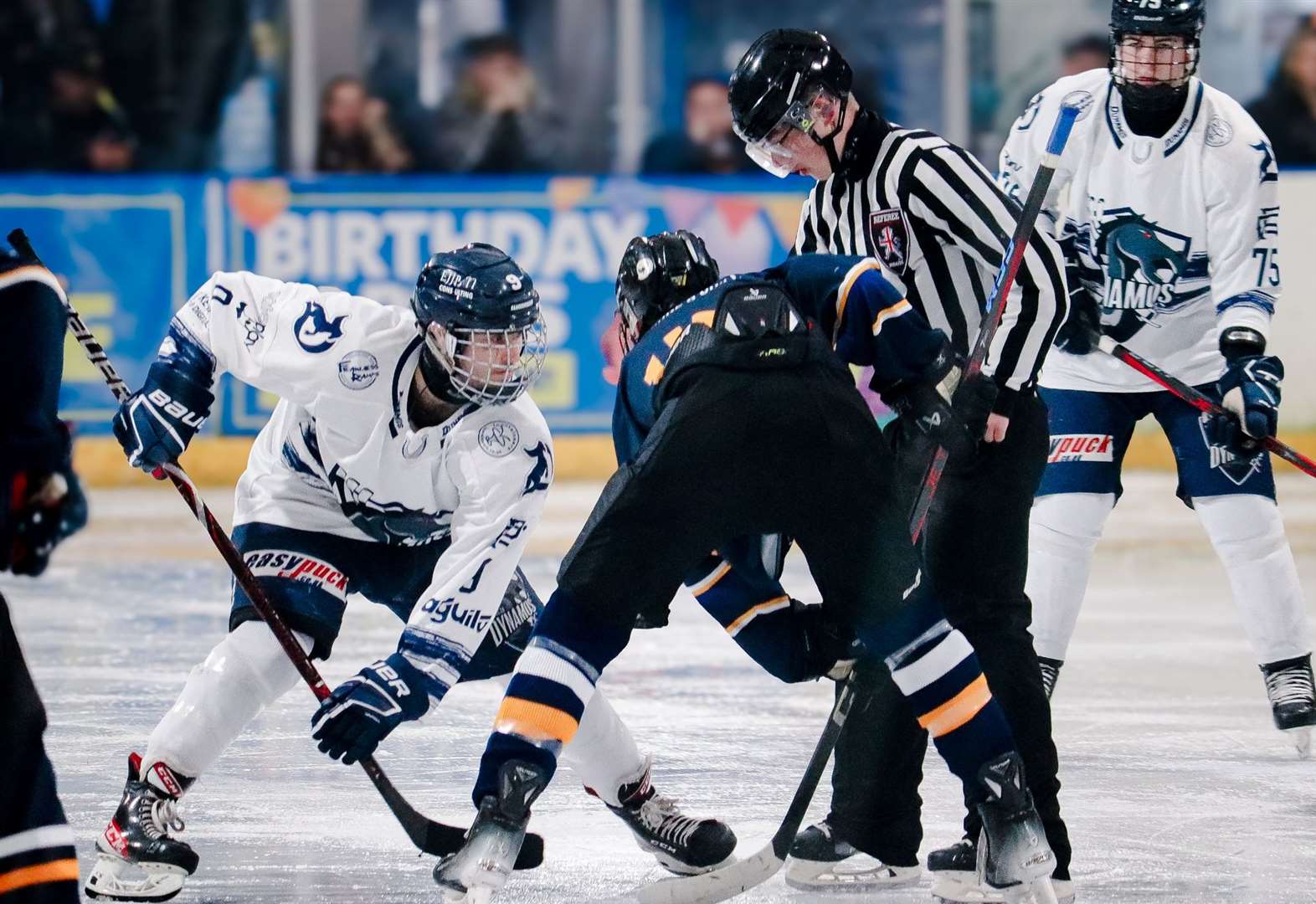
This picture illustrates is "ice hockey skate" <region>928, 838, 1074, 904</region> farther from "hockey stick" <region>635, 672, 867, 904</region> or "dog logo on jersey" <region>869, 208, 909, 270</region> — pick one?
"dog logo on jersey" <region>869, 208, 909, 270</region>

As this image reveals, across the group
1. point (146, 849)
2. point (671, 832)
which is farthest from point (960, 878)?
point (146, 849)

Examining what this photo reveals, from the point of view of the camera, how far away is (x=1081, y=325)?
3.63 meters

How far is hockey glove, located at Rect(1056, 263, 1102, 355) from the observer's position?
3.62 meters

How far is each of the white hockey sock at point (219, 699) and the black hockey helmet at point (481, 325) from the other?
0.44 m

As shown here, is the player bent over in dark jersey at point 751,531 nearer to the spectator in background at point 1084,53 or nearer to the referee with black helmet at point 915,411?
the referee with black helmet at point 915,411

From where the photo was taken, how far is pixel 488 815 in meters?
2.46

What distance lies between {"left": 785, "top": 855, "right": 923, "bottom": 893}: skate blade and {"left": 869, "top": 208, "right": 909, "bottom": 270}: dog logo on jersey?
0.84 metres

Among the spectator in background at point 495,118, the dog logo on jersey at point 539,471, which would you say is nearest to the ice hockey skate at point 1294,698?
the dog logo on jersey at point 539,471

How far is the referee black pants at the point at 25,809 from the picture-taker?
6.64 feet

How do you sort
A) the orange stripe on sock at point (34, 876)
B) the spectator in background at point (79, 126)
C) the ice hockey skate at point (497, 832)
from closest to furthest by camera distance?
the orange stripe on sock at point (34, 876) → the ice hockey skate at point (497, 832) → the spectator in background at point (79, 126)

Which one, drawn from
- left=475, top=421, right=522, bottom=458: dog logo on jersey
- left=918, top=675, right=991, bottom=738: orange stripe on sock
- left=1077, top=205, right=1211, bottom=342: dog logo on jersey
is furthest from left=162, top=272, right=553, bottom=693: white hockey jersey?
left=1077, top=205, right=1211, bottom=342: dog logo on jersey

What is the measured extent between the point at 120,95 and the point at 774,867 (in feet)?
17.5

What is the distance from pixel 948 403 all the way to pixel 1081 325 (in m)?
1.00

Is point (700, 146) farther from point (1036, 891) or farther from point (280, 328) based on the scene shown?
point (1036, 891)
